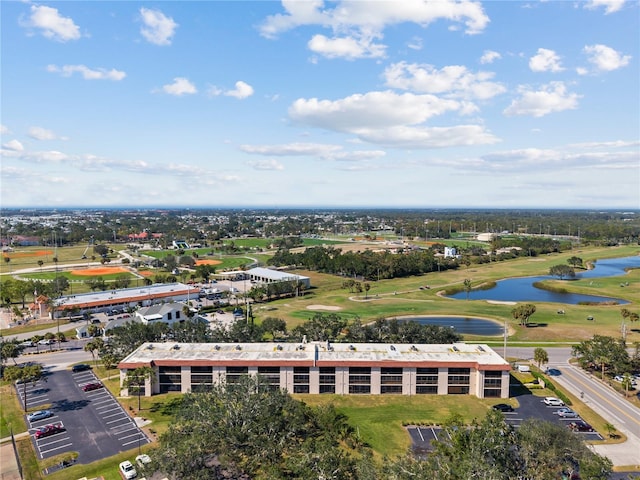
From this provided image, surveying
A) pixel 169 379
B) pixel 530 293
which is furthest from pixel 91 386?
pixel 530 293

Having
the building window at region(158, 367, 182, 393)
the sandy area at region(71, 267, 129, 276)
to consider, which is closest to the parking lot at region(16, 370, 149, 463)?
the building window at region(158, 367, 182, 393)

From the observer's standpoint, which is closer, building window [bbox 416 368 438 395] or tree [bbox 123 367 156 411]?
tree [bbox 123 367 156 411]

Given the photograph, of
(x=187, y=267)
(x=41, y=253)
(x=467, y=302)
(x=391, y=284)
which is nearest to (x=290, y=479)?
(x=467, y=302)

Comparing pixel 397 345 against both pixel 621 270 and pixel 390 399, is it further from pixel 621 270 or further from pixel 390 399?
pixel 621 270

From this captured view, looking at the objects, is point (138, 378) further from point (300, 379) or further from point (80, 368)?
point (300, 379)

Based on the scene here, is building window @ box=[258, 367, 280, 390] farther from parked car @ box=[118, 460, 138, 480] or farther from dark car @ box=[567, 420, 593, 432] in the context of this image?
dark car @ box=[567, 420, 593, 432]
